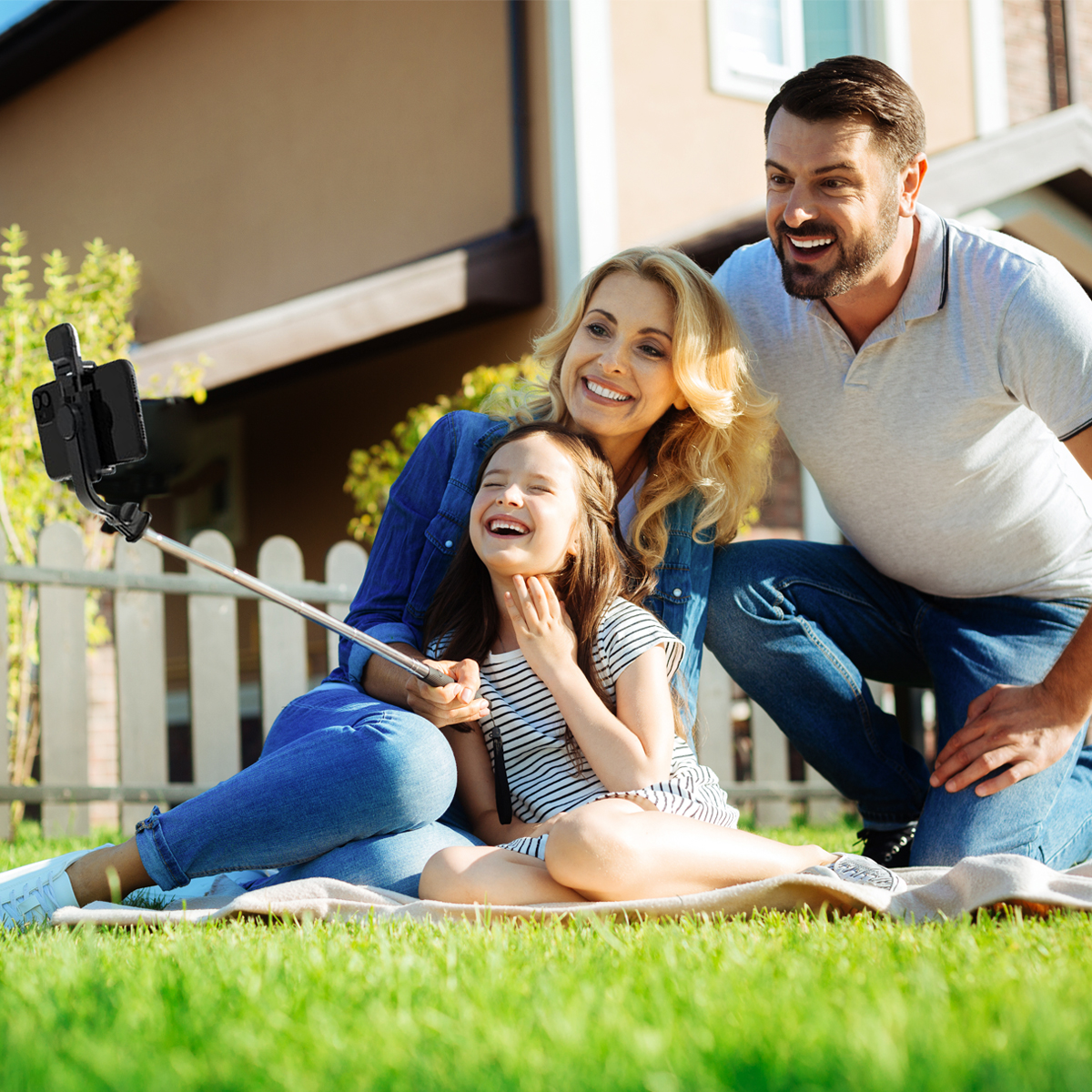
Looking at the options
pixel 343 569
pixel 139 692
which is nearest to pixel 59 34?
pixel 343 569

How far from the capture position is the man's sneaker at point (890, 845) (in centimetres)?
Result: 332

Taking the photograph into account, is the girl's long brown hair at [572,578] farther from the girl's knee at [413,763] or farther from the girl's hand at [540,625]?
the girl's knee at [413,763]

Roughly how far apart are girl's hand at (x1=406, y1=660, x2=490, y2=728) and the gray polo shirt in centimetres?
124

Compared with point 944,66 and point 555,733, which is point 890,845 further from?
point 944,66

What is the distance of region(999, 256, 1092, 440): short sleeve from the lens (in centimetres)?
289

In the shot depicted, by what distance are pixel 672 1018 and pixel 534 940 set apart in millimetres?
598

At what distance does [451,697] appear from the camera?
2510 millimetres

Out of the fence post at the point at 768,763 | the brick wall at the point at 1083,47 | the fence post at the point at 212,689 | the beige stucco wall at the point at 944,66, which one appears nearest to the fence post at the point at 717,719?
the fence post at the point at 768,763

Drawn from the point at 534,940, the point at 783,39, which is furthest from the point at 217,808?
the point at 783,39

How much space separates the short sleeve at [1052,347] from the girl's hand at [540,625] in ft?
4.06

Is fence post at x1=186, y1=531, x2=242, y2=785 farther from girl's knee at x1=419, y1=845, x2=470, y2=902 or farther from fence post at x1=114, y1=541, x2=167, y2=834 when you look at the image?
girl's knee at x1=419, y1=845, x2=470, y2=902

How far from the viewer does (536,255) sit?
24.7 ft

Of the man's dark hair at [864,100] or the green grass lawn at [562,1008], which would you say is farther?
the man's dark hair at [864,100]

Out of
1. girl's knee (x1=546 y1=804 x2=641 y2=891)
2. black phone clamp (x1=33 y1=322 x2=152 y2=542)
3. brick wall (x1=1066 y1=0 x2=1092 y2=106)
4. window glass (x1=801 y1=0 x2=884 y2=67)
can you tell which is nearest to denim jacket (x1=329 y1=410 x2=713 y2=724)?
girl's knee (x1=546 y1=804 x2=641 y2=891)
